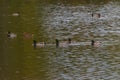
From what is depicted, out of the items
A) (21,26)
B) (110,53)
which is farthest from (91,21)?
(110,53)

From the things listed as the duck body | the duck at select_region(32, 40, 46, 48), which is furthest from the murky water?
the duck body

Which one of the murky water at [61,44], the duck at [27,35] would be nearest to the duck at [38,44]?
the murky water at [61,44]

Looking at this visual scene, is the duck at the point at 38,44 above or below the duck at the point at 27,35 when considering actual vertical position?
below

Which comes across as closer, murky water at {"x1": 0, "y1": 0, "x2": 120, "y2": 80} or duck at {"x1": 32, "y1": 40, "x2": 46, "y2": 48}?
murky water at {"x1": 0, "y1": 0, "x2": 120, "y2": 80}

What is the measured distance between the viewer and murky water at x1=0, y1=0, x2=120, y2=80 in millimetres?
Result: 44938

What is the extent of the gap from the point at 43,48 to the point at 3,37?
29.6ft

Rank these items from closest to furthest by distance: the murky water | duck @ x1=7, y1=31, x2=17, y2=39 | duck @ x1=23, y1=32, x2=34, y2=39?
the murky water < duck @ x1=23, y1=32, x2=34, y2=39 < duck @ x1=7, y1=31, x2=17, y2=39

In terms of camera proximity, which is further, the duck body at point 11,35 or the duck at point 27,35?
the duck body at point 11,35

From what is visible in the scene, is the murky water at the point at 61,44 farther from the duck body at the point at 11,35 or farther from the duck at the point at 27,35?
the duck body at the point at 11,35

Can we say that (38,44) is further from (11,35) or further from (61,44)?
(11,35)

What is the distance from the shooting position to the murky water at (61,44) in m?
44.9

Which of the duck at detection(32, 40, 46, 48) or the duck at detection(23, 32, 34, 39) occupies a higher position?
the duck at detection(23, 32, 34, 39)

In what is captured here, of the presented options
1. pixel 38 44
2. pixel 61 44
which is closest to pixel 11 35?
pixel 38 44

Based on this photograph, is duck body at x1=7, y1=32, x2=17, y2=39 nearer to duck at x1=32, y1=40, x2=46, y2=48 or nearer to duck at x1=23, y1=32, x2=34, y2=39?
duck at x1=23, y1=32, x2=34, y2=39
